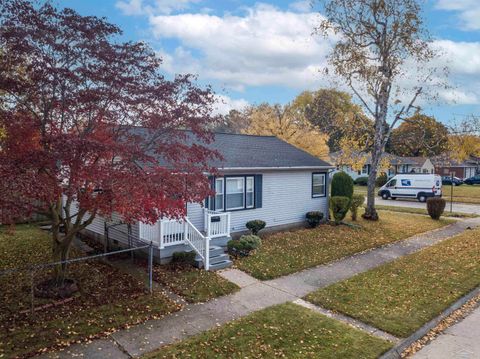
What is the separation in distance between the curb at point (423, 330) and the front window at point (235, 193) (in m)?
8.07

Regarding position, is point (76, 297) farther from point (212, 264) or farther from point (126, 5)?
point (126, 5)

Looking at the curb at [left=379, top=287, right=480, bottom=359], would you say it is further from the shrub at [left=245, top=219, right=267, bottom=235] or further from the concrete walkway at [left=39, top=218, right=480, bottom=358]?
the shrub at [left=245, top=219, right=267, bottom=235]

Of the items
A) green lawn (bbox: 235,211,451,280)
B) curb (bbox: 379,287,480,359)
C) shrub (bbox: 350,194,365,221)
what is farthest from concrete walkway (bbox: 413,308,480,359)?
shrub (bbox: 350,194,365,221)

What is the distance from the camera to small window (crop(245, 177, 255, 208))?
1473 centimetres

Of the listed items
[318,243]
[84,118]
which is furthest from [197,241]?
[318,243]

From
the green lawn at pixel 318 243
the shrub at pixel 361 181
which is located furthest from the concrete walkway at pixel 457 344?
the shrub at pixel 361 181

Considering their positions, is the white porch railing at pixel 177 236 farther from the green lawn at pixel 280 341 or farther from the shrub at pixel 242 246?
the green lawn at pixel 280 341

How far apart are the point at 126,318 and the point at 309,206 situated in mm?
11828

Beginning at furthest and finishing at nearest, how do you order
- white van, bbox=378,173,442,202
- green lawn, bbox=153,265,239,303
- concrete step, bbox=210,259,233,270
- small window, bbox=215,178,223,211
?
white van, bbox=378,173,442,202
small window, bbox=215,178,223,211
concrete step, bbox=210,259,233,270
green lawn, bbox=153,265,239,303

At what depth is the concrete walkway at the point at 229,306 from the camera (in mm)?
6344

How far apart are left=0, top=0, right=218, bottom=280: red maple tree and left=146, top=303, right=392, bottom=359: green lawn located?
9.02ft

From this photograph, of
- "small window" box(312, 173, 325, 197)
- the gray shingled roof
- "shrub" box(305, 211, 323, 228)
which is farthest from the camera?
"small window" box(312, 173, 325, 197)

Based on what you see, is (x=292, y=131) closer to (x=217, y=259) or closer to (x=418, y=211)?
(x=418, y=211)

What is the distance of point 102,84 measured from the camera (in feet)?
25.3
